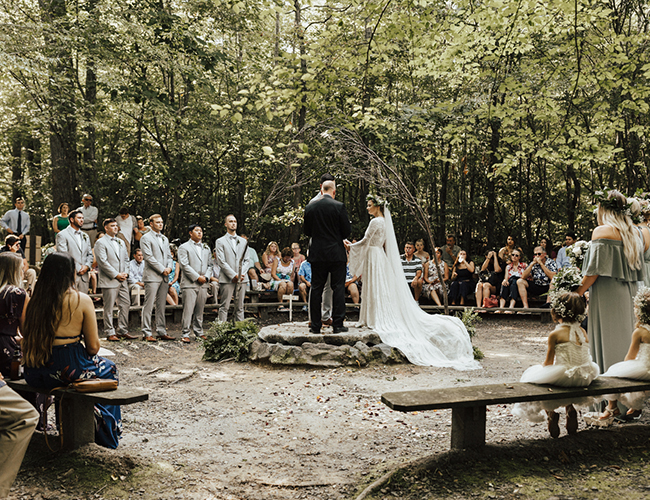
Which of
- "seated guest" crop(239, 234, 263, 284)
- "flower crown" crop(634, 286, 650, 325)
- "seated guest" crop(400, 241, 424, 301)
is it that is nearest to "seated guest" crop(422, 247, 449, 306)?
"seated guest" crop(400, 241, 424, 301)

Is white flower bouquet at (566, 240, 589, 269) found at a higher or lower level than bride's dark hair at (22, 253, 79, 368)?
higher

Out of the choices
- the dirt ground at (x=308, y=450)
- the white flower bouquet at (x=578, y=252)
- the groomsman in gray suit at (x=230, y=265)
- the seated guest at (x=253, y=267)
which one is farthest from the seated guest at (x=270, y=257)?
the white flower bouquet at (x=578, y=252)

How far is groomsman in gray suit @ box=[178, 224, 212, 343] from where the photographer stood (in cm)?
866

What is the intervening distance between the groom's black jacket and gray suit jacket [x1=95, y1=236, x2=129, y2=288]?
335 centimetres

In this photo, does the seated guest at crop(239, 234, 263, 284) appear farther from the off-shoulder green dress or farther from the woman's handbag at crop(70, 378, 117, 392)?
the woman's handbag at crop(70, 378, 117, 392)

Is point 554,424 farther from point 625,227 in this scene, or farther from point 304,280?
point 304,280

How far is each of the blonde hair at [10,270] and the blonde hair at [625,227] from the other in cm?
434

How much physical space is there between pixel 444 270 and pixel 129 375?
24.3ft

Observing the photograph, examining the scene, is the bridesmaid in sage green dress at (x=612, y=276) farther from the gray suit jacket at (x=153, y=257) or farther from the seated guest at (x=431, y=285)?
the seated guest at (x=431, y=285)

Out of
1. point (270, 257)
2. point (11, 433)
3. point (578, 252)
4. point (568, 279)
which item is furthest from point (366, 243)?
point (11, 433)

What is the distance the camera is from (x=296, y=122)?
46.3 feet

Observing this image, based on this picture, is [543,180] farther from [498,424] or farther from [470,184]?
[498,424]

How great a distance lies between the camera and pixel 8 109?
51.1 feet

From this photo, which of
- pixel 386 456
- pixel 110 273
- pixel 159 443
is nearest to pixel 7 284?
pixel 159 443
